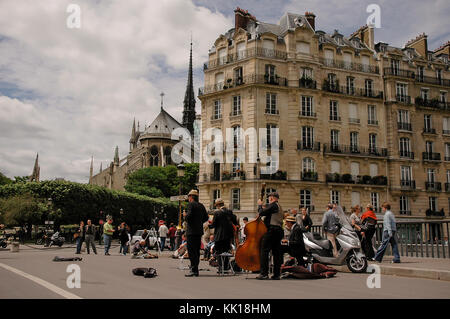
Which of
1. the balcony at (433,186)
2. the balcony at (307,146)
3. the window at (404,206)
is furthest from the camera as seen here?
the balcony at (433,186)

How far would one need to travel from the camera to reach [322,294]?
21.5ft

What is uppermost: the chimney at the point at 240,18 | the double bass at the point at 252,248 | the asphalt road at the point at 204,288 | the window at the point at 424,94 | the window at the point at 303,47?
the chimney at the point at 240,18

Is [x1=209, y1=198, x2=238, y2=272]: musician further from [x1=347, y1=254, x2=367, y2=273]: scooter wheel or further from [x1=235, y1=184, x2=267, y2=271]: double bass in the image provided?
[x1=347, y1=254, x2=367, y2=273]: scooter wheel

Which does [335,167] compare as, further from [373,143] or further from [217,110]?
[217,110]

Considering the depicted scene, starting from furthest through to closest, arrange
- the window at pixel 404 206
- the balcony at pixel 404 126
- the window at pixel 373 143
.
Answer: the balcony at pixel 404 126
the window at pixel 373 143
the window at pixel 404 206

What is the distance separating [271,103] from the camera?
3659 centimetres

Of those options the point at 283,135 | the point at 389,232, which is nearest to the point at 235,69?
the point at 283,135

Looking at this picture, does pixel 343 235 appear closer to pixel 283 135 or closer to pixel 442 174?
pixel 283 135

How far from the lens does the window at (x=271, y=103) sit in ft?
119

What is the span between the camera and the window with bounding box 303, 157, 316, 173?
3619cm

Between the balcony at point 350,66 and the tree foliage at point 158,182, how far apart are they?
1290 inches

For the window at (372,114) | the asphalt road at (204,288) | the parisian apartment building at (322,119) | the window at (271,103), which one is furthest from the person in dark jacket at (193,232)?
the window at (372,114)

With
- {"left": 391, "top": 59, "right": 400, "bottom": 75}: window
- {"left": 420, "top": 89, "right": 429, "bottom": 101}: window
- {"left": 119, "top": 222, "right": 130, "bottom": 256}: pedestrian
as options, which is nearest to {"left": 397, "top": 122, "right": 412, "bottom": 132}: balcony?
{"left": 420, "top": 89, "right": 429, "bottom": 101}: window

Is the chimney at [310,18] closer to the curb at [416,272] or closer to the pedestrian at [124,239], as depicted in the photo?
the pedestrian at [124,239]
